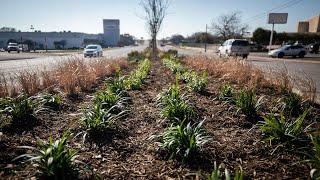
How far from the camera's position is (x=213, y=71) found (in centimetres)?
998

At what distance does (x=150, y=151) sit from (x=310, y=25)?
9871 cm

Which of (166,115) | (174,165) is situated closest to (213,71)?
(166,115)

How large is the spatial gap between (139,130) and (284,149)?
83.9 inches

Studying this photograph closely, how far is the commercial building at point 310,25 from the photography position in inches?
3019

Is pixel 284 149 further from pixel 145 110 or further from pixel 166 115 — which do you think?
pixel 145 110

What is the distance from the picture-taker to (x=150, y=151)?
10.4 feet

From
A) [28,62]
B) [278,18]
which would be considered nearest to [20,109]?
[28,62]

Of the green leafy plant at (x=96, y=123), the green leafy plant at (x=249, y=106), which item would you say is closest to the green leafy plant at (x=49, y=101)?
the green leafy plant at (x=96, y=123)

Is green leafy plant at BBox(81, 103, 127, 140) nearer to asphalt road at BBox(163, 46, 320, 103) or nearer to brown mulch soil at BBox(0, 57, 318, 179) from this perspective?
brown mulch soil at BBox(0, 57, 318, 179)

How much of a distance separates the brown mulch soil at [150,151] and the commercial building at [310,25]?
89.0m

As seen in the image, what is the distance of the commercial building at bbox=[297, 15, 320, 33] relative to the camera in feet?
252

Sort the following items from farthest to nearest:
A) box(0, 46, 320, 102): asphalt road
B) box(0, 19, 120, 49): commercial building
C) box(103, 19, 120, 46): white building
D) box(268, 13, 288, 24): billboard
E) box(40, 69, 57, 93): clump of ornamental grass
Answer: box(103, 19, 120, 46): white building < box(0, 19, 120, 49): commercial building < box(268, 13, 288, 24): billboard < box(0, 46, 320, 102): asphalt road < box(40, 69, 57, 93): clump of ornamental grass

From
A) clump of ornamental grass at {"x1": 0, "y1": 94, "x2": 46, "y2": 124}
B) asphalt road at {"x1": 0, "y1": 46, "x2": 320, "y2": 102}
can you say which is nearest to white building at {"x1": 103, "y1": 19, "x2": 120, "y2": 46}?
asphalt road at {"x1": 0, "y1": 46, "x2": 320, "y2": 102}

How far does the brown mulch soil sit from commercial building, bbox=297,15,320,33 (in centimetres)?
8898
